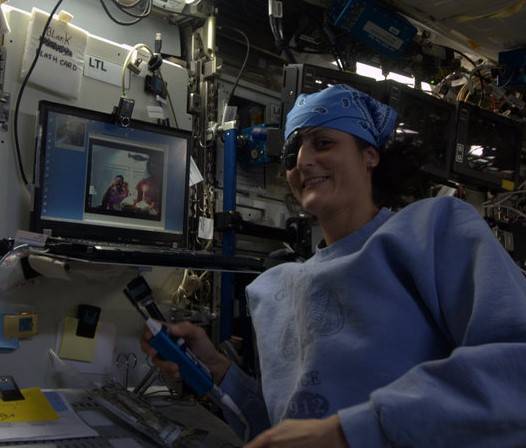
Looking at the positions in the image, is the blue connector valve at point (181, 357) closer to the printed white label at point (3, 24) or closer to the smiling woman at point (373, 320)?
the smiling woman at point (373, 320)

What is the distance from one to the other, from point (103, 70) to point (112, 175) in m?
0.35

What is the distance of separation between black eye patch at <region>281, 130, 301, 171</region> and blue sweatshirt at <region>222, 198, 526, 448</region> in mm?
224

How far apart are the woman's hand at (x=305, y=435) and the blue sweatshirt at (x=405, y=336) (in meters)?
0.02

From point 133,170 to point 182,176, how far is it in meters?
0.17

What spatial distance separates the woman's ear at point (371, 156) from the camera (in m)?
1.26

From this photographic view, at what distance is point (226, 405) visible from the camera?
126cm

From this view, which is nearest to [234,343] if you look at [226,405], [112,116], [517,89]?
[226,405]

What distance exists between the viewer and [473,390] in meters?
0.81

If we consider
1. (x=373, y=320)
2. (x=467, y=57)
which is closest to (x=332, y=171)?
(x=373, y=320)

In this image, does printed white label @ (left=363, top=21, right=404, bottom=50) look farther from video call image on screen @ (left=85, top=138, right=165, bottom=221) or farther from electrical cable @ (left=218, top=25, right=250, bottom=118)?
video call image on screen @ (left=85, top=138, right=165, bottom=221)

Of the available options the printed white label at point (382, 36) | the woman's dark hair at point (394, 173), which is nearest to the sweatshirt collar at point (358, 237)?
the woman's dark hair at point (394, 173)

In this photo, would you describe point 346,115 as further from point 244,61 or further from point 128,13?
point 244,61

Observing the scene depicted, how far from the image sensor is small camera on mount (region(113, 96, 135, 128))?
5.73 feet

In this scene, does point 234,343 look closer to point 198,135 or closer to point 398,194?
point 398,194
